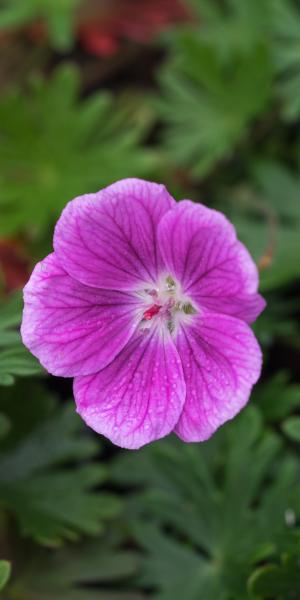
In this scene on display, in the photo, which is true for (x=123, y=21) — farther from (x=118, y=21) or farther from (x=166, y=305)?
(x=166, y=305)

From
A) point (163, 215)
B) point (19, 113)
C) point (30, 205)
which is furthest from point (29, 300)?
point (19, 113)

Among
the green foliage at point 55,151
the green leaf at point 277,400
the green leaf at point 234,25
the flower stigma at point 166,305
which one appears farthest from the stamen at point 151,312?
the green leaf at point 234,25

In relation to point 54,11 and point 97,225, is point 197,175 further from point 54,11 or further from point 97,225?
point 97,225

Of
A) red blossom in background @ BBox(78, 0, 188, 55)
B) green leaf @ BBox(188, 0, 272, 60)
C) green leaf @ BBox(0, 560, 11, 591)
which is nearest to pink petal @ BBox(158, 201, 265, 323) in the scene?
green leaf @ BBox(0, 560, 11, 591)

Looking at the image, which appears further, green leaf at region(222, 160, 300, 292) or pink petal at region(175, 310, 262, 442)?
green leaf at region(222, 160, 300, 292)

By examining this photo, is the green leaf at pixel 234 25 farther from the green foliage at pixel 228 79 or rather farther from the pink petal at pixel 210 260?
the pink petal at pixel 210 260

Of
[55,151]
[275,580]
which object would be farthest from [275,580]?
[55,151]

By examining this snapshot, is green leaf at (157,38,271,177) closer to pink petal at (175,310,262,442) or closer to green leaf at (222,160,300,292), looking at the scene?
green leaf at (222,160,300,292)
